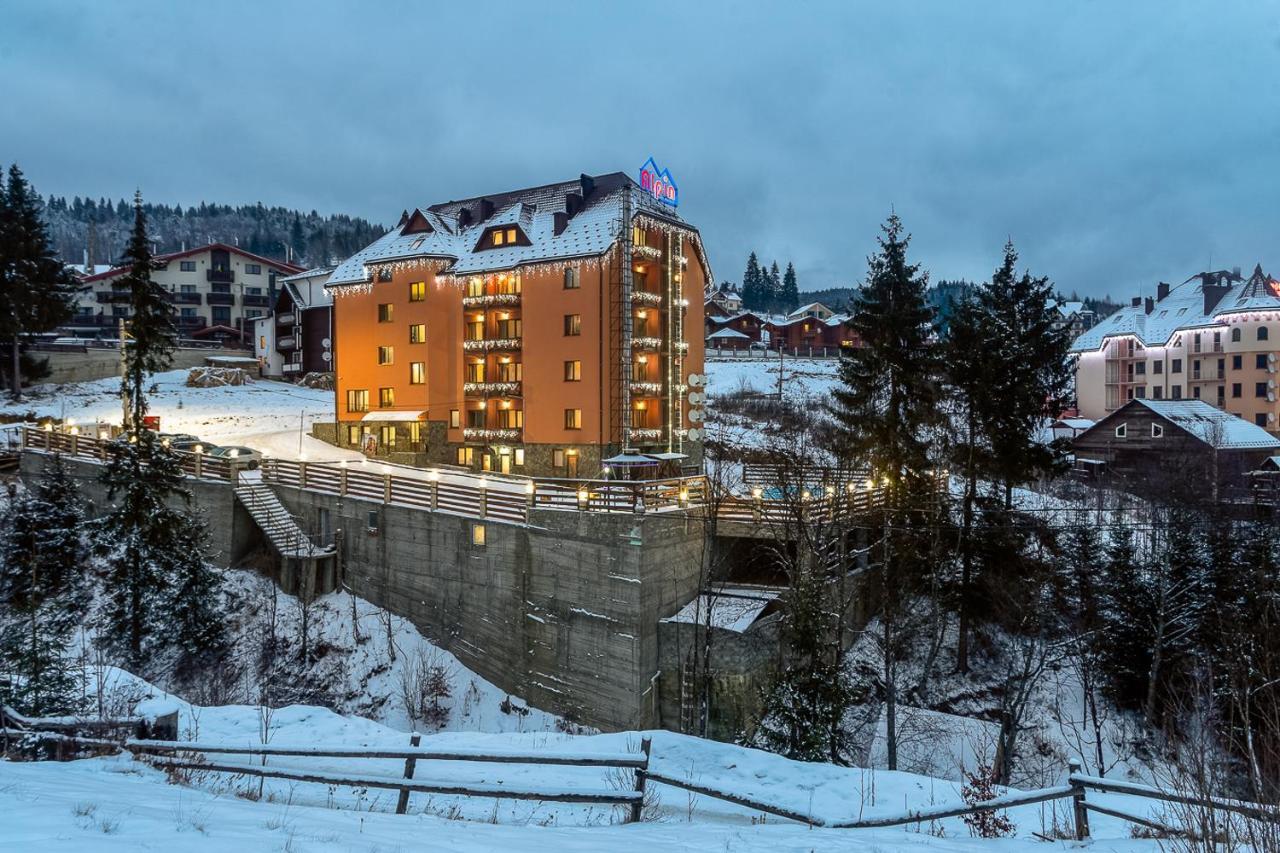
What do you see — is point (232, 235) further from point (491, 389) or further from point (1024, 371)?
point (1024, 371)

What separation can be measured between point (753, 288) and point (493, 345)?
11906 cm

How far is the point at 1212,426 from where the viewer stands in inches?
1805

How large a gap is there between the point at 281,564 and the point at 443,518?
783 cm

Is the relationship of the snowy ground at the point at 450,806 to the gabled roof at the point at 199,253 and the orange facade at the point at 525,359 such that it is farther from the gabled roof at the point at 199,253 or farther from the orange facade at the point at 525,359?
the gabled roof at the point at 199,253

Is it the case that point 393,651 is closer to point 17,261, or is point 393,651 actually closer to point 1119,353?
point 17,261

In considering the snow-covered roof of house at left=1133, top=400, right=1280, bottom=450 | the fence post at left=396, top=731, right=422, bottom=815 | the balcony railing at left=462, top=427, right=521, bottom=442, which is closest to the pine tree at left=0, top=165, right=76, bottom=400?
the balcony railing at left=462, top=427, right=521, bottom=442

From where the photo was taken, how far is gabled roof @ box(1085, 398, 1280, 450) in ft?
148

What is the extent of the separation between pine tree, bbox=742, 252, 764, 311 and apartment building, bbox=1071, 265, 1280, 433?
8097 centimetres

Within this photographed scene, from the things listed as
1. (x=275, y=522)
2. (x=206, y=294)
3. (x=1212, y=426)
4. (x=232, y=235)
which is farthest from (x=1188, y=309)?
(x=232, y=235)

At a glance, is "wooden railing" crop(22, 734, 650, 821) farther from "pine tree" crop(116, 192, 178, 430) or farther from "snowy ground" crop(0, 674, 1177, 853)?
"pine tree" crop(116, 192, 178, 430)

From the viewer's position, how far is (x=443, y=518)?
2577 centimetres

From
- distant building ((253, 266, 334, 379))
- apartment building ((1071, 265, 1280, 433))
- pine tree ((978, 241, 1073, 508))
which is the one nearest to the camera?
pine tree ((978, 241, 1073, 508))

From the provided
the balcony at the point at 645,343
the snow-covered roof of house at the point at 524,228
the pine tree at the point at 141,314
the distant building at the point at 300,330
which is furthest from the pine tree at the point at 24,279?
the balcony at the point at 645,343

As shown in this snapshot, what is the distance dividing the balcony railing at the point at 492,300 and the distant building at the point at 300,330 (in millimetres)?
25395
